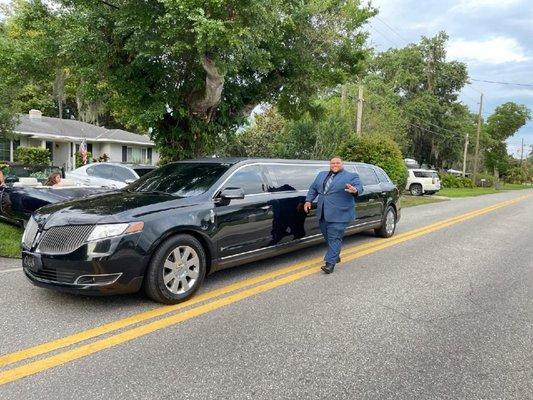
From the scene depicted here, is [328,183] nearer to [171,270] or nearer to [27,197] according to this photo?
[171,270]

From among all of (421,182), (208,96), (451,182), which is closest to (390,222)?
(208,96)

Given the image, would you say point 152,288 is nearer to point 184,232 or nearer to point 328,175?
point 184,232

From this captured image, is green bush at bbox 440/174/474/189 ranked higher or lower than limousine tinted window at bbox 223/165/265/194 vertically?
lower

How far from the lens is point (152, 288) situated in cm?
460

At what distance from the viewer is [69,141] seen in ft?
101

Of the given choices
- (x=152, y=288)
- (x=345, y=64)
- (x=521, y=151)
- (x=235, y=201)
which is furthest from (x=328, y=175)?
(x=521, y=151)

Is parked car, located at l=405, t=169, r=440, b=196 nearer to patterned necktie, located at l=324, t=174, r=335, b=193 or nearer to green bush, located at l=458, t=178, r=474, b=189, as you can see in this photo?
green bush, located at l=458, t=178, r=474, b=189

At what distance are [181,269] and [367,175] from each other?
5190 millimetres

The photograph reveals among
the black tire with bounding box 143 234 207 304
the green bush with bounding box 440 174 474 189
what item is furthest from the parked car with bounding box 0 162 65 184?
the green bush with bounding box 440 174 474 189

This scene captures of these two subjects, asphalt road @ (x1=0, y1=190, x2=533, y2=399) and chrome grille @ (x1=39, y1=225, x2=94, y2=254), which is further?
chrome grille @ (x1=39, y1=225, x2=94, y2=254)

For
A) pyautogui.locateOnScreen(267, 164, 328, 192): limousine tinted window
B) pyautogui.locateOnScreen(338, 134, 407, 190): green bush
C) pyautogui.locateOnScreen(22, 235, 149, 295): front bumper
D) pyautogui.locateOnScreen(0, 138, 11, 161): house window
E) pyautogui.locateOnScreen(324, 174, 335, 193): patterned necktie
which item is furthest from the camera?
pyautogui.locateOnScreen(0, 138, 11, 161): house window

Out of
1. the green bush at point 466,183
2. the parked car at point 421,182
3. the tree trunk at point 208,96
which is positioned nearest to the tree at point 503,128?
the green bush at point 466,183

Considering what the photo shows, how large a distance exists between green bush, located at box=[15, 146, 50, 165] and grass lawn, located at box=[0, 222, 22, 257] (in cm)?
2027

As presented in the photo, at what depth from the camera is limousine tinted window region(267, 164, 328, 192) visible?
6.50 m
